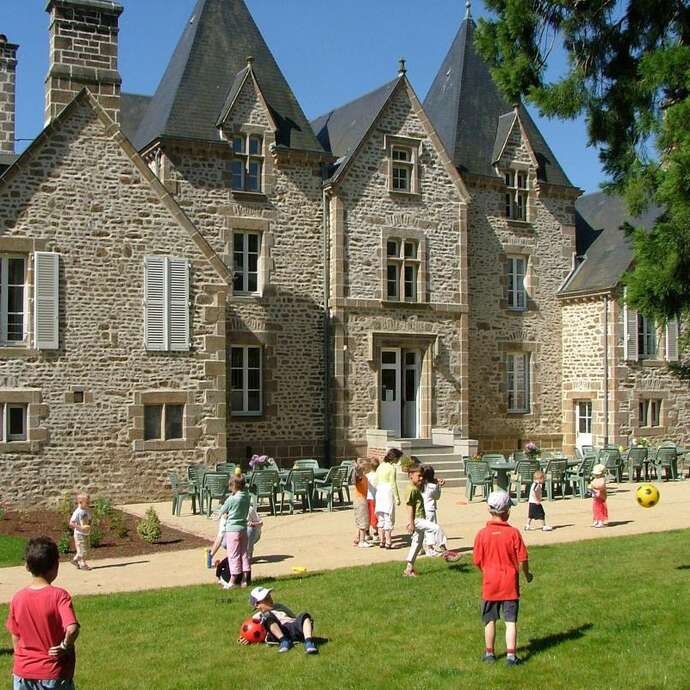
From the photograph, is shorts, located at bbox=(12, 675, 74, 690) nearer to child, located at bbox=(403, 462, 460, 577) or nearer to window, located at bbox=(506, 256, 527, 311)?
child, located at bbox=(403, 462, 460, 577)

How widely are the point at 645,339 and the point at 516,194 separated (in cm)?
558

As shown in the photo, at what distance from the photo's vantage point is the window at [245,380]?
920 inches

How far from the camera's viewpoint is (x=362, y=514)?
13906 millimetres

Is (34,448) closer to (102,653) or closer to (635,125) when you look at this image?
(102,653)

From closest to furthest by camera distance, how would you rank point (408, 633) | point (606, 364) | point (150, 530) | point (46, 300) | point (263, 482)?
point (408, 633) < point (150, 530) < point (263, 482) < point (46, 300) < point (606, 364)

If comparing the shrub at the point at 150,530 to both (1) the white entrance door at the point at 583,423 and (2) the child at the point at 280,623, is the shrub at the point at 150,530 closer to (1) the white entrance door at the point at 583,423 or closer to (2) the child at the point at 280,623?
(2) the child at the point at 280,623

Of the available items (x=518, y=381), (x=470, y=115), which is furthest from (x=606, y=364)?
(x=470, y=115)

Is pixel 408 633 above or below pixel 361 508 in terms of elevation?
below

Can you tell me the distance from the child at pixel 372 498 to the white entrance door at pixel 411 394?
10566mm

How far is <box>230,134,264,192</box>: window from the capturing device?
23688mm

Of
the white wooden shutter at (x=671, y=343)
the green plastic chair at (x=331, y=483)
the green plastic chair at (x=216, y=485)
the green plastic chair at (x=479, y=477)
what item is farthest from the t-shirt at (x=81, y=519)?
the white wooden shutter at (x=671, y=343)

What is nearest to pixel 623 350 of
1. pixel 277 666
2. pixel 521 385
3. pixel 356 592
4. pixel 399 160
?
pixel 521 385

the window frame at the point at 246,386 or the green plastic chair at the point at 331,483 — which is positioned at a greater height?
the window frame at the point at 246,386

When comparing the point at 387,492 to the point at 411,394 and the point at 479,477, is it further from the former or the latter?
the point at 411,394
